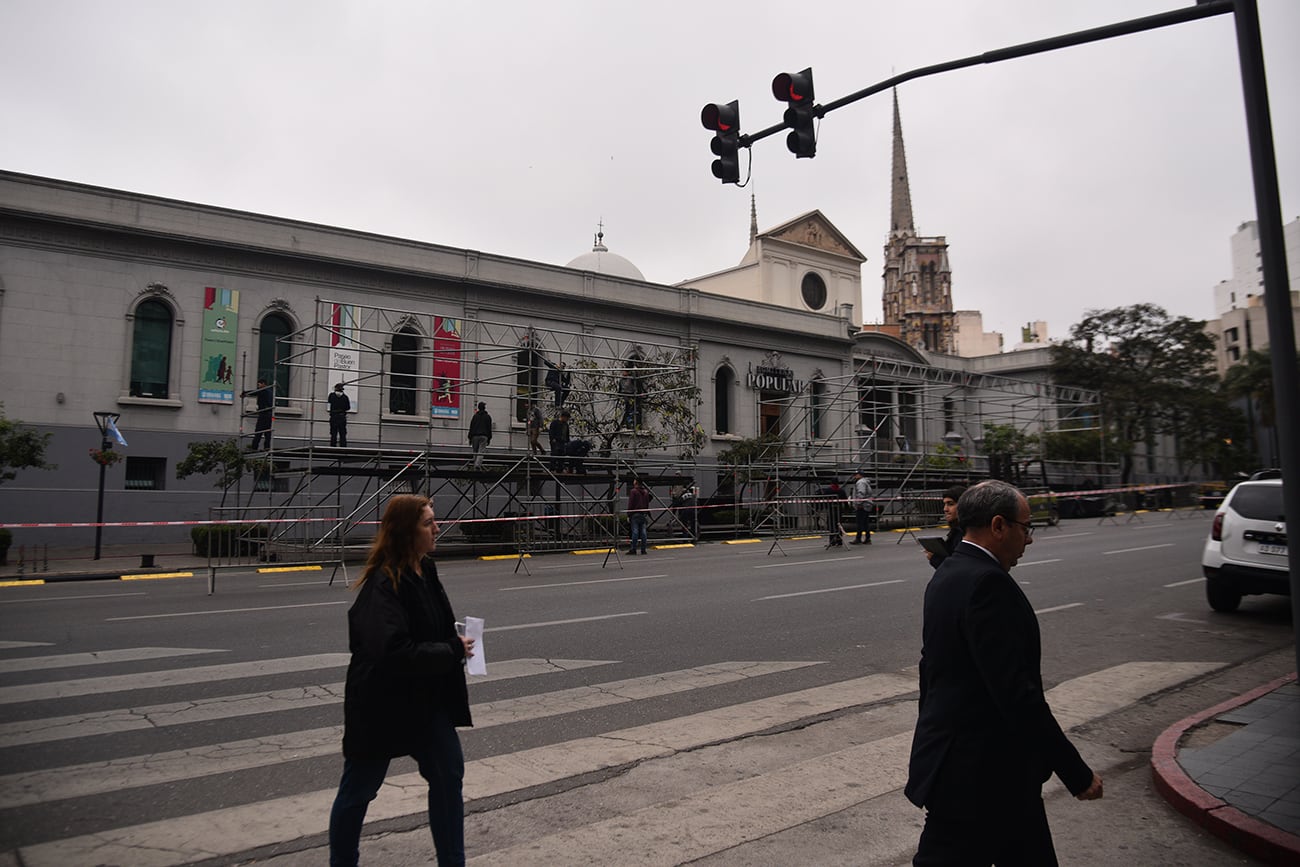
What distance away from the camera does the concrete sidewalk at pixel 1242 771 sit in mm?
4355

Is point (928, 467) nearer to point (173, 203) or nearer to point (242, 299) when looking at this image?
point (242, 299)

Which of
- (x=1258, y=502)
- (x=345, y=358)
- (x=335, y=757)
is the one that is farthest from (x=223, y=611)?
(x=345, y=358)

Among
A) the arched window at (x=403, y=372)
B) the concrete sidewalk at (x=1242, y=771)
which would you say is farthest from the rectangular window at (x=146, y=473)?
the concrete sidewalk at (x=1242, y=771)

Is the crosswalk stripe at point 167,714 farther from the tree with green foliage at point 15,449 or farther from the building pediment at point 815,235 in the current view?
the building pediment at point 815,235

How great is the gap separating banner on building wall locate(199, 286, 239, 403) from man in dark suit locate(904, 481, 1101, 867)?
26.6 meters

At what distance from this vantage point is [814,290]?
1892 inches

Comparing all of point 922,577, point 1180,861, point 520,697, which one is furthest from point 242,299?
point 1180,861

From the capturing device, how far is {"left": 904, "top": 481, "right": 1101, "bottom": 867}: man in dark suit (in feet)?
9.12

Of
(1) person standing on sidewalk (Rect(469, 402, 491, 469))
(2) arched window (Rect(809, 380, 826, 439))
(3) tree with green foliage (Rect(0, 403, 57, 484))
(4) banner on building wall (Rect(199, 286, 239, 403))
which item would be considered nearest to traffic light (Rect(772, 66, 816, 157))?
(1) person standing on sidewalk (Rect(469, 402, 491, 469))

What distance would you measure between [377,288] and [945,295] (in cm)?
6888

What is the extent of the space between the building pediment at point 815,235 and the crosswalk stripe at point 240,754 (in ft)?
135

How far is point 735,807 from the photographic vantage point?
4773 mm

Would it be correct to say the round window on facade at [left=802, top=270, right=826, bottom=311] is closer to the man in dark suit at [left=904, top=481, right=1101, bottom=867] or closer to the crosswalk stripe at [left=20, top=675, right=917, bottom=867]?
the crosswalk stripe at [left=20, top=675, right=917, bottom=867]

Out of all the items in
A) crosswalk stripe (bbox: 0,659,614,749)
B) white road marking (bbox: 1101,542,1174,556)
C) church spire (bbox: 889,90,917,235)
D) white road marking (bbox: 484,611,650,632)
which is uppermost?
church spire (bbox: 889,90,917,235)
